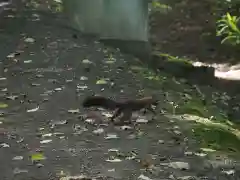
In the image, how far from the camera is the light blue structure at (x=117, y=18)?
29.9 feet

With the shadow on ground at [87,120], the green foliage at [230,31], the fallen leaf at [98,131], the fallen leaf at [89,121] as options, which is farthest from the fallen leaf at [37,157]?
the green foliage at [230,31]

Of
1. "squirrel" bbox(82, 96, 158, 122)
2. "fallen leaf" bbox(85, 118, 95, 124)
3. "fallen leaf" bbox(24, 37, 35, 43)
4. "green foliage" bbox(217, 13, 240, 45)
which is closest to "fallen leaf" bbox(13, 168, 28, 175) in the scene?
"fallen leaf" bbox(85, 118, 95, 124)

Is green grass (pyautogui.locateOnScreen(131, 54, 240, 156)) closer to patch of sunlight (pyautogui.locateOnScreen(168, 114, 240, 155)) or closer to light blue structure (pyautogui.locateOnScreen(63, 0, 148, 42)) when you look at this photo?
patch of sunlight (pyautogui.locateOnScreen(168, 114, 240, 155))

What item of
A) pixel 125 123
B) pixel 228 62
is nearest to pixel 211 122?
pixel 125 123

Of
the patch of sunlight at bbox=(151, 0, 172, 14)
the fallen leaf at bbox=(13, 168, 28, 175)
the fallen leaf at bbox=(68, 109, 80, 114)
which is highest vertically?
the patch of sunlight at bbox=(151, 0, 172, 14)

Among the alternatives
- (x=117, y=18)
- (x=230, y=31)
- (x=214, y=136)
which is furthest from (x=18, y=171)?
(x=230, y=31)

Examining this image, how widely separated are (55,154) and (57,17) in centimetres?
647

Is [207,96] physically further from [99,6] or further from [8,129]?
[8,129]

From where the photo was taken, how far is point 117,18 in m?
9.14

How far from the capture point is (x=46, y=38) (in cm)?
934

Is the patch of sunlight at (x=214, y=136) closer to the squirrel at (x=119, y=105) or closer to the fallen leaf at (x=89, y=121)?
the squirrel at (x=119, y=105)

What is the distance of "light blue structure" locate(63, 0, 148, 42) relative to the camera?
29.9ft

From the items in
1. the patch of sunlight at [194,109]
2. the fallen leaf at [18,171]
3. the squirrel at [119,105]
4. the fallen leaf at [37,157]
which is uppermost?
the squirrel at [119,105]

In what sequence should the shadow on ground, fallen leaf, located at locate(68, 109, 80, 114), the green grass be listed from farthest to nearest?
fallen leaf, located at locate(68, 109, 80, 114) → the green grass → the shadow on ground
